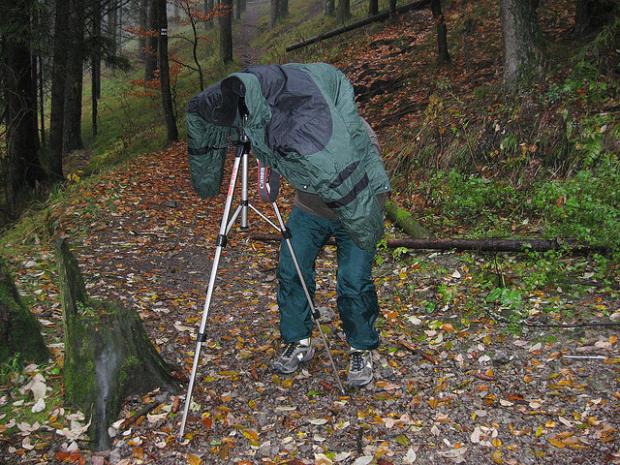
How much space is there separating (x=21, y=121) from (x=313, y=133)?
11.1 m

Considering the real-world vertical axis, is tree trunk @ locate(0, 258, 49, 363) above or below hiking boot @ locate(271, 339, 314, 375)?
above

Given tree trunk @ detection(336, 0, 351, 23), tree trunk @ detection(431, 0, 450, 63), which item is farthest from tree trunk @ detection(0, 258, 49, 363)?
tree trunk @ detection(336, 0, 351, 23)

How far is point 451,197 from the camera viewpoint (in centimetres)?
808

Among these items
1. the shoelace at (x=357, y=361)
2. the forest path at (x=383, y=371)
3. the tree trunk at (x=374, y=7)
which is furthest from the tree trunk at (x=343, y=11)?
the shoelace at (x=357, y=361)

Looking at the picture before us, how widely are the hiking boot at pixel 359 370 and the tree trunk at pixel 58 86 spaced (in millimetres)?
10720

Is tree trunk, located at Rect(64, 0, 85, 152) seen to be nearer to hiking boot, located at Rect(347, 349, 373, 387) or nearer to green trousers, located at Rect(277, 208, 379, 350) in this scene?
green trousers, located at Rect(277, 208, 379, 350)

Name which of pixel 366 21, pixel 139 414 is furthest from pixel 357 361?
pixel 366 21

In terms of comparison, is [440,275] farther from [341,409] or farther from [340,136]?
Answer: [340,136]

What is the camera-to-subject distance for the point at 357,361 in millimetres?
4660

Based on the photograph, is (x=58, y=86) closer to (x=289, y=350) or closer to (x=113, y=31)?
(x=289, y=350)

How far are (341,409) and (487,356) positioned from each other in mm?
1440

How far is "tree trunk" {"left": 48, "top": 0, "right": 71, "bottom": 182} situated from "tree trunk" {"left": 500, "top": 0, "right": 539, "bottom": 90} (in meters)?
9.28

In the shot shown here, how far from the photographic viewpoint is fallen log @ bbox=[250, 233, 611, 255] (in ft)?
A: 19.9

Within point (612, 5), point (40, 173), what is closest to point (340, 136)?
point (612, 5)
